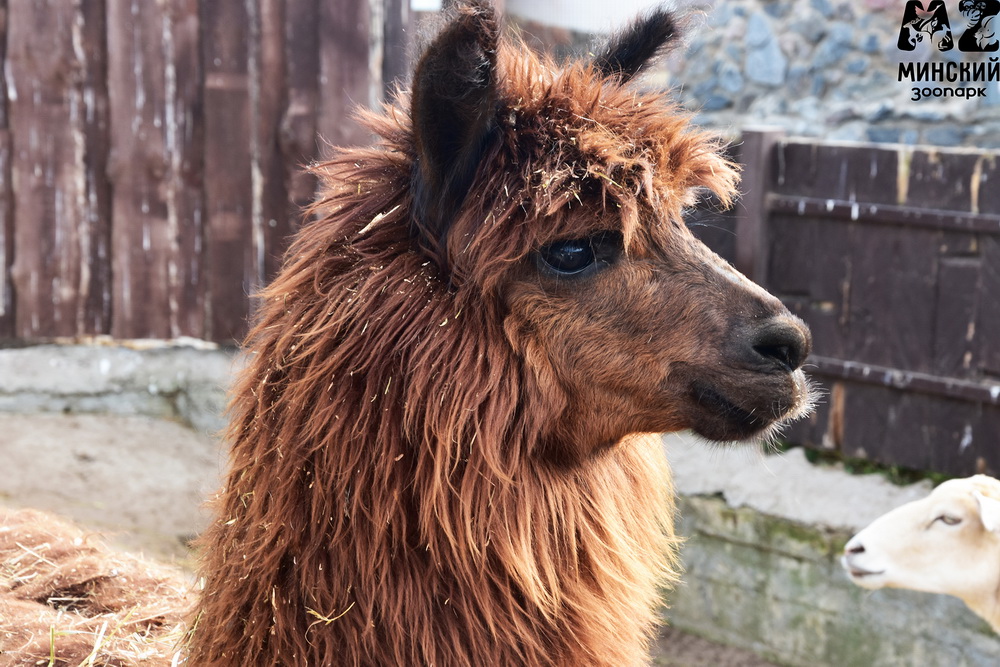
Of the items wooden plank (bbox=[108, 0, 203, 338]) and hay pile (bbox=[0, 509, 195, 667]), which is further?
wooden plank (bbox=[108, 0, 203, 338])

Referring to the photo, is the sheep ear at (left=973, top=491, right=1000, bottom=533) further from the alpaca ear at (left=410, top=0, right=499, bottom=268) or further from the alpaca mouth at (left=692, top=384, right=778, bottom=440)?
the alpaca ear at (left=410, top=0, right=499, bottom=268)

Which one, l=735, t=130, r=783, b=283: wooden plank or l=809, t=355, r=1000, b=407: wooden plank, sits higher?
l=735, t=130, r=783, b=283: wooden plank

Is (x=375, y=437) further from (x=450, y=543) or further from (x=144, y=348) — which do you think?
(x=144, y=348)

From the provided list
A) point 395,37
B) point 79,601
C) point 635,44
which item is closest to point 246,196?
point 395,37

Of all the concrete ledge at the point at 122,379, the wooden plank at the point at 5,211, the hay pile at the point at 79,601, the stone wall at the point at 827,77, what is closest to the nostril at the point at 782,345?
the hay pile at the point at 79,601

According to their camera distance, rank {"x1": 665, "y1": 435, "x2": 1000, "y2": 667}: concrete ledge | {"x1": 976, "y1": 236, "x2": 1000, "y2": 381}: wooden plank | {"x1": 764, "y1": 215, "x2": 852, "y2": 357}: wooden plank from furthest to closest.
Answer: {"x1": 764, "y1": 215, "x2": 852, "y2": 357}: wooden plank → {"x1": 665, "y1": 435, "x2": 1000, "y2": 667}: concrete ledge → {"x1": 976, "y1": 236, "x2": 1000, "y2": 381}: wooden plank

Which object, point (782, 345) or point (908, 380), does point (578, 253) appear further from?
point (908, 380)

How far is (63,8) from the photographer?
5.04 metres

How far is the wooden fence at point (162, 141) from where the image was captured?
5125 mm

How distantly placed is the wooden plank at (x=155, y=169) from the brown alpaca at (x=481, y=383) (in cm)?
371

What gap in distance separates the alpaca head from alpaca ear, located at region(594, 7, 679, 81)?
1.20ft

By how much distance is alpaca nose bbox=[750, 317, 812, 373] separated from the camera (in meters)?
1.79

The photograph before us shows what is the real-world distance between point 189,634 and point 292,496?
402mm

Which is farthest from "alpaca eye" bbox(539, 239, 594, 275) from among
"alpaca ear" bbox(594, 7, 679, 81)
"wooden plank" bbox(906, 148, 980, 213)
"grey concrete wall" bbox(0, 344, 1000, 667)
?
"wooden plank" bbox(906, 148, 980, 213)
